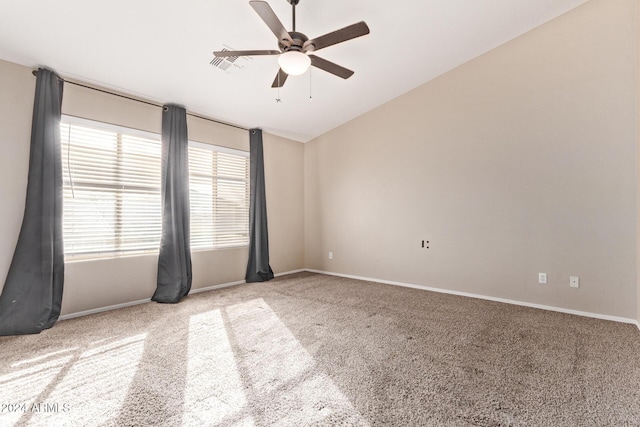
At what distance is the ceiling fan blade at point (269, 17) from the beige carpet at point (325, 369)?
250 cm

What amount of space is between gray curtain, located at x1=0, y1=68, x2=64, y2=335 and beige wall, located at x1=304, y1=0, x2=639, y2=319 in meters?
4.09

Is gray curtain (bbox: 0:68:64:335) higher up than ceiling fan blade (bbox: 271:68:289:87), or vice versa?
ceiling fan blade (bbox: 271:68:289:87)

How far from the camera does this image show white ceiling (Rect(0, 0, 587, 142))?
2.49 m

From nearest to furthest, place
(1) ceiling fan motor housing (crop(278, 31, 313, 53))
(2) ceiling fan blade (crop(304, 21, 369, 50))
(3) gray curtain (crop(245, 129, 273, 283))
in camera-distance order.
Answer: (2) ceiling fan blade (crop(304, 21, 369, 50)) < (1) ceiling fan motor housing (crop(278, 31, 313, 53)) < (3) gray curtain (crop(245, 129, 273, 283))

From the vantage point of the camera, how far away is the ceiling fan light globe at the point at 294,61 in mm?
2268

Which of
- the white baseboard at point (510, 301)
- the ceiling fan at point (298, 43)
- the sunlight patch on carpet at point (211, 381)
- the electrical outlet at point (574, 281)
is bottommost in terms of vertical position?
the white baseboard at point (510, 301)

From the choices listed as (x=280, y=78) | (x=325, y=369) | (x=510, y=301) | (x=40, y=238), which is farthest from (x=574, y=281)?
(x=40, y=238)

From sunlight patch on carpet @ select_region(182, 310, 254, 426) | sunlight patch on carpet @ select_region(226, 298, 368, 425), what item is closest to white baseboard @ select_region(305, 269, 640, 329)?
sunlight patch on carpet @ select_region(226, 298, 368, 425)

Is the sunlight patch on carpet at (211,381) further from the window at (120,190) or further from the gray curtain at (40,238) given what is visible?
the window at (120,190)

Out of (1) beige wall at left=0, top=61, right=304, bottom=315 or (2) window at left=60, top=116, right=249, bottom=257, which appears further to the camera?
(2) window at left=60, top=116, right=249, bottom=257

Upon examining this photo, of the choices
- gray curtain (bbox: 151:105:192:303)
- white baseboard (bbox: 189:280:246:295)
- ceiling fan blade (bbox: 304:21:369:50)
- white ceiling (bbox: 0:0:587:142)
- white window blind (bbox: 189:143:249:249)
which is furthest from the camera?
white window blind (bbox: 189:143:249:249)

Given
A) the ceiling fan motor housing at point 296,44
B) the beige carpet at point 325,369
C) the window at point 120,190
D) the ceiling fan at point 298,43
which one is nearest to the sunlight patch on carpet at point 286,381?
the beige carpet at point 325,369

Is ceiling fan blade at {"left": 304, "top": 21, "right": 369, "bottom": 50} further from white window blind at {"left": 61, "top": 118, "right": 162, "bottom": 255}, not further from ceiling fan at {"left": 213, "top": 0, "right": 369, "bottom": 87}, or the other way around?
white window blind at {"left": 61, "top": 118, "right": 162, "bottom": 255}

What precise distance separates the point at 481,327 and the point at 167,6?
13.5 feet
